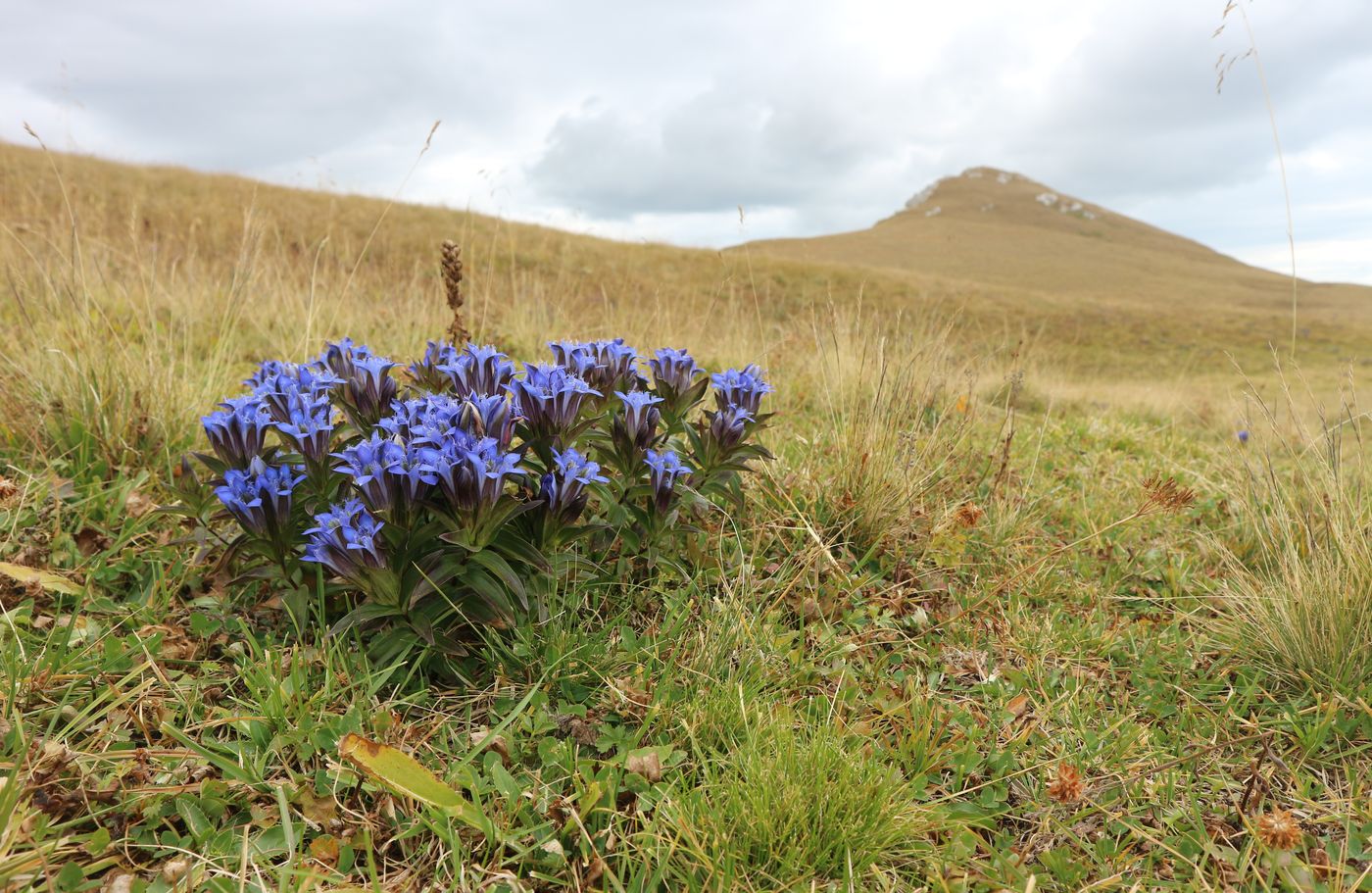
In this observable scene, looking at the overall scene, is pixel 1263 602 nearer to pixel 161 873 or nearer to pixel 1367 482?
pixel 1367 482

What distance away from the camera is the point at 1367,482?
12.4ft

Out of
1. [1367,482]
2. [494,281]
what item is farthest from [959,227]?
[1367,482]

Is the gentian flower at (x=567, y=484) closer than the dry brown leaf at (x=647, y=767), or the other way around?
the dry brown leaf at (x=647, y=767)

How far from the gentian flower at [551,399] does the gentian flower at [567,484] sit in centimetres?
14

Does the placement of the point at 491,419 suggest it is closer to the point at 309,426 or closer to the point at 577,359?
the point at 577,359

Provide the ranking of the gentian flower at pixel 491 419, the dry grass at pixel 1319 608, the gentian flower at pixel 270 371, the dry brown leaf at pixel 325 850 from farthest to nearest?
the gentian flower at pixel 270 371
the dry grass at pixel 1319 608
the gentian flower at pixel 491 419
the dry brown leaf at pixel 325 850

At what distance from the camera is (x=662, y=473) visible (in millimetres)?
2463

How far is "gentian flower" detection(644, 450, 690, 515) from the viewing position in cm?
243

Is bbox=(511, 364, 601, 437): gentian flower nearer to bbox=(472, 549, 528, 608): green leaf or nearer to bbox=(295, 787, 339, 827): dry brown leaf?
bbox=(472, 549, 528, 608): green leaf

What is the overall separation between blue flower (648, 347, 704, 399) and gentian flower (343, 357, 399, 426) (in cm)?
100

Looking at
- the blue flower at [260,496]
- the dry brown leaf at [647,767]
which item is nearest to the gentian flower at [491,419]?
the blue flower at [260,496]

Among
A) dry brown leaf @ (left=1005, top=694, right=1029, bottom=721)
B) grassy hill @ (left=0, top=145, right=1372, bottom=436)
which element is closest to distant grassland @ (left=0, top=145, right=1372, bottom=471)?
grassy hill @ (left=0, top=145, right=1372, bottom=436)

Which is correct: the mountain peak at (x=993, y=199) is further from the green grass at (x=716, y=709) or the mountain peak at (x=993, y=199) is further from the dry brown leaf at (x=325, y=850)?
the dry brown leaf at (x=325, y=850)

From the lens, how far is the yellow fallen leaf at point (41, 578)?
8.71ft
